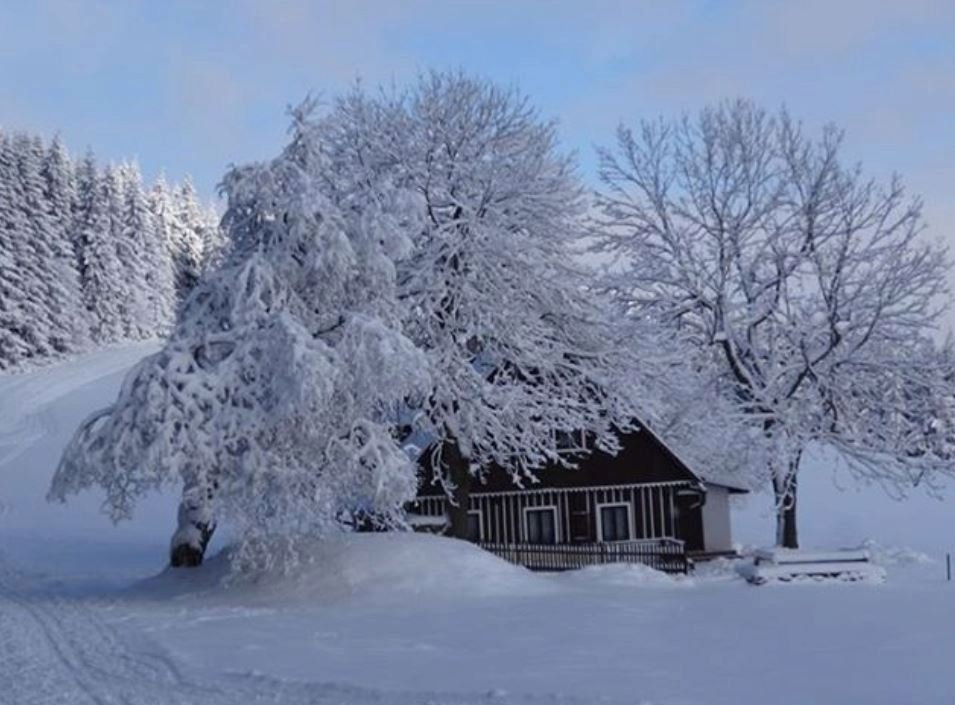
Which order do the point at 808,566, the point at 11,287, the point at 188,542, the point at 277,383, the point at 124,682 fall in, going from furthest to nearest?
the point at 11,287 → the point at 808,566 → the point at 188,542 → the point at 277,383 → the point at 124,682

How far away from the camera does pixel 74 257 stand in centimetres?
7544

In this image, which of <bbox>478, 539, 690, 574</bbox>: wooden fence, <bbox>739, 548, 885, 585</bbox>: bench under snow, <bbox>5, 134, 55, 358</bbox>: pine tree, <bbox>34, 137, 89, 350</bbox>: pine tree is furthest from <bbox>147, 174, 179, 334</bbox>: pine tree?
<bbox>739, 548, 885, 585</bbox>: bench under snow

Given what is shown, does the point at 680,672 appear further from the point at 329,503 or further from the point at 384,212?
the point at 384,212

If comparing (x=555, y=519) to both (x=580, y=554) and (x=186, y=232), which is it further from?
(x=186, y=232)

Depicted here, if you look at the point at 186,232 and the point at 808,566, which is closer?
the point at 808,566

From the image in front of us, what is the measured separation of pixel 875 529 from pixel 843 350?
2287cm

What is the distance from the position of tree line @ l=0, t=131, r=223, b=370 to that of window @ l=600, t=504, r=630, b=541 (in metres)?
31.6

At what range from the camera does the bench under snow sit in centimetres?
2542

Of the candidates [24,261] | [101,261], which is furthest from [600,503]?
[101,261]

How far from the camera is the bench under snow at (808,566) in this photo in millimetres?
25422

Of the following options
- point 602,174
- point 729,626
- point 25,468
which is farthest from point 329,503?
point 25,468

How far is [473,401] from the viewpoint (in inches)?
1180

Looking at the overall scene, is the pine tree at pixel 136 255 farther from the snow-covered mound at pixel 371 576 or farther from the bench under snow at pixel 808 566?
the bench under snow at pixel 808 566

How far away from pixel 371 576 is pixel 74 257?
58955mm
